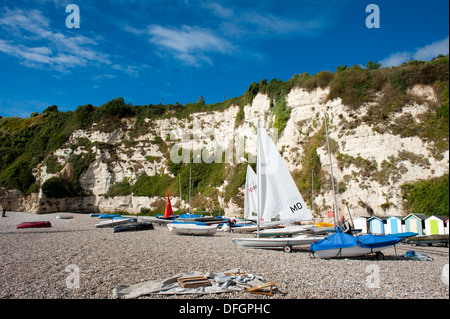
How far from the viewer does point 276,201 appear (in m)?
14.2

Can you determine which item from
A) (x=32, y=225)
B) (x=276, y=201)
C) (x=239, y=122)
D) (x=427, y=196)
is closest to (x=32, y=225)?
(x=32, y=225)

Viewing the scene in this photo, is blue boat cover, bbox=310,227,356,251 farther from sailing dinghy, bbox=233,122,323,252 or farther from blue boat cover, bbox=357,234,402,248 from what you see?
sailing dinghy, bbox=233,122,323,252

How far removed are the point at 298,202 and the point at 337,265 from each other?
3865mm

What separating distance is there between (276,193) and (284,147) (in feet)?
78.6

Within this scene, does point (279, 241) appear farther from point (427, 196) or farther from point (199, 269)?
point (427, 196)

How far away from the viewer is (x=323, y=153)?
31.8 m

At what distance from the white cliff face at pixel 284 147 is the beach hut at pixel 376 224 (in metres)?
2.12

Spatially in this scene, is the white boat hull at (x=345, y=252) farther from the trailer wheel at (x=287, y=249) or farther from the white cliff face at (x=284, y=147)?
the white cliff face at (x=284, y=147)

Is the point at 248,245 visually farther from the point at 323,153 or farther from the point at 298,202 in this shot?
the point at 323,153

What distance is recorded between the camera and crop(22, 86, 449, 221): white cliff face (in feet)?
83.8

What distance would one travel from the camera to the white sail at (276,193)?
1401 centimetres

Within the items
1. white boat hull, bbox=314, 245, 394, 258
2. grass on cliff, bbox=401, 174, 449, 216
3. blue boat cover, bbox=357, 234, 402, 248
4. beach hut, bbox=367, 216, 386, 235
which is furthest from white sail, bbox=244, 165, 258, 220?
grass on cliff, bbox=401, 174, 449, 216
